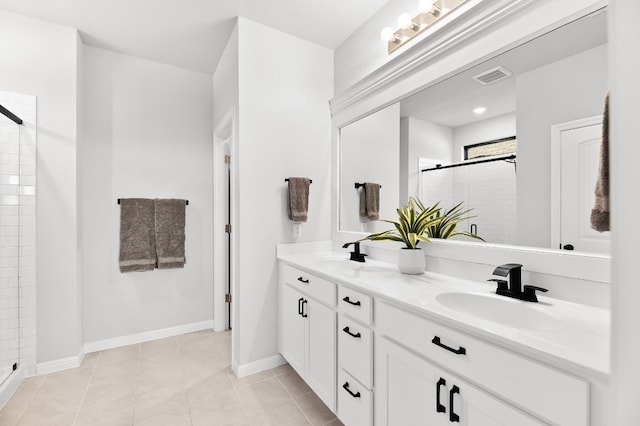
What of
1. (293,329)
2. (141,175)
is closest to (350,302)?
(293,329)

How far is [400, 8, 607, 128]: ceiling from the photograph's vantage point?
1148 millimetres

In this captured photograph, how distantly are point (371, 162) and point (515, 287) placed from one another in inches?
51.8

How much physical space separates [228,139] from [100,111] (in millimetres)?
1104

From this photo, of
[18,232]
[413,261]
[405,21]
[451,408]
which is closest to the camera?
[451,408]

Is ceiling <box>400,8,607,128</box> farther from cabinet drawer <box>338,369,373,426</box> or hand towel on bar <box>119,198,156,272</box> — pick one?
hand towel on bar <box>119,198,156,272</box>

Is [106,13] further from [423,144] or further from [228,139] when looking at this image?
[423,144]

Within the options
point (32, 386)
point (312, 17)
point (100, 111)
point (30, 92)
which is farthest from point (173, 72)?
point (32, 386)

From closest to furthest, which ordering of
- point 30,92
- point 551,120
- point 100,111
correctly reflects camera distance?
point 551,120, point 30,92, point 100,111

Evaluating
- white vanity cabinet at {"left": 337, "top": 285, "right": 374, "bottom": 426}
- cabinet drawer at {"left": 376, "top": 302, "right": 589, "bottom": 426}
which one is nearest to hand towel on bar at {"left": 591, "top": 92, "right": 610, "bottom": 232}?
cabinet drawer at {"left": 376, "top": 302, "right": 589, "bottom": 426}

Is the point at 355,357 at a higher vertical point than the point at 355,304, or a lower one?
lower

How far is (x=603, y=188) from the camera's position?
1.05 metres

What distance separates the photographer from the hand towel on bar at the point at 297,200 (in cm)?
235

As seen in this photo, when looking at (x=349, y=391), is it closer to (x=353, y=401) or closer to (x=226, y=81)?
(x=353, y=401)

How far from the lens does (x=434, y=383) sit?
3.50 ft
